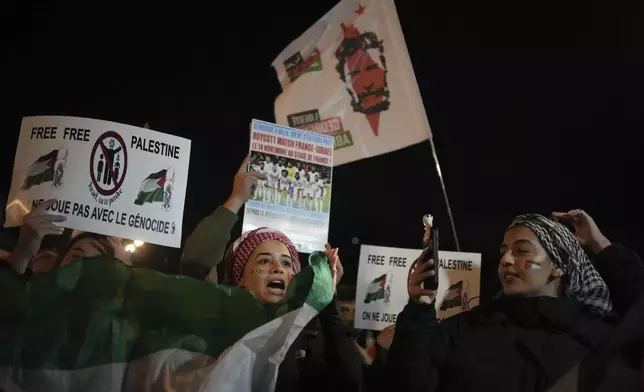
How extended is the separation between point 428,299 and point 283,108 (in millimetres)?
1690

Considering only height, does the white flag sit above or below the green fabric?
above

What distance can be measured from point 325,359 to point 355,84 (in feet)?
5.46

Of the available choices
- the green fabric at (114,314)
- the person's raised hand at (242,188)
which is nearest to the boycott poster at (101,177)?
the person's raised hand at (242,188)

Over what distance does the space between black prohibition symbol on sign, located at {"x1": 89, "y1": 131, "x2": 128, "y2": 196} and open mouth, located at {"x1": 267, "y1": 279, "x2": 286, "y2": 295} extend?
57 centimetres

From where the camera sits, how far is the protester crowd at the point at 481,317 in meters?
2.12

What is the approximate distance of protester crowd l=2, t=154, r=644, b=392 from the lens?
212cm

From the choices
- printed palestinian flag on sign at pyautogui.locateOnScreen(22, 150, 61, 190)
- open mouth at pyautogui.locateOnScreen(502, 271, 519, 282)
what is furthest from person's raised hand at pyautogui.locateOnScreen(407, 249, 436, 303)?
printed palestinian flag on sign at pyautogui.locateOnScreen(22, 150, 61, 190)

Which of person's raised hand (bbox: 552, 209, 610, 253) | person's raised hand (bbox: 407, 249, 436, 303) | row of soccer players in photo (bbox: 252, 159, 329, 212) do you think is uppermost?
row of soccer players in photo (bbox: 252, 159, 329, 212)

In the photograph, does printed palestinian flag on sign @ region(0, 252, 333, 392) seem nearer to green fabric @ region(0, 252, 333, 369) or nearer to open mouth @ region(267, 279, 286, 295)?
green fabric @ region(0, 252, 333, 369)

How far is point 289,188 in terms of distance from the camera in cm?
290

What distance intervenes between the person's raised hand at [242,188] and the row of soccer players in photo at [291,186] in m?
0.04

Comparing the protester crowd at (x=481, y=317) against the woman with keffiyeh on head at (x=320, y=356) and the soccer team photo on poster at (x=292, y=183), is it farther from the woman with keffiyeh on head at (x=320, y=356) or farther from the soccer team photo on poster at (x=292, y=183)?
the soccer team photo on poster at (x=292, y=183)

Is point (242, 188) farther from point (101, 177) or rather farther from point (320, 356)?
point (320, 356)

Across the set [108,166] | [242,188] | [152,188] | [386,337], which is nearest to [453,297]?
[386,337]
